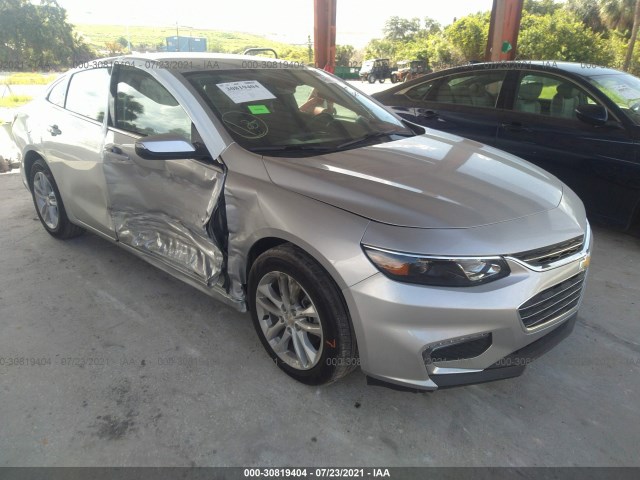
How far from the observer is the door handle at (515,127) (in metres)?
4.44

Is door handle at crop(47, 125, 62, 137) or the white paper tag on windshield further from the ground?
the white paper tag on windshield

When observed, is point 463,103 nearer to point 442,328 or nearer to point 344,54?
point 442,328

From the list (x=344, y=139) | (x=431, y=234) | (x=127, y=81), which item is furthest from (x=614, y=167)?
(x=127, y=81)

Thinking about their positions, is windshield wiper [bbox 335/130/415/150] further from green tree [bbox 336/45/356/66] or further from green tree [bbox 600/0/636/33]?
green tree [bbox 336/45/356/66]

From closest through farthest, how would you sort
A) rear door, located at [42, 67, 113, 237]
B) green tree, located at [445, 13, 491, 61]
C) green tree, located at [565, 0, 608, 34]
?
1. rear door, located at [42, 67, 113, 237]
2. green tree, located at [445, 13, 491, 61]
3. green tree, located at [565, 0, 608, 34]

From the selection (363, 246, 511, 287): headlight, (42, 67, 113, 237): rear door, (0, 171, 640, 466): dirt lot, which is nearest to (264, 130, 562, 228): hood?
(363, 246, 511, 287): headlight

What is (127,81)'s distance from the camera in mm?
3059

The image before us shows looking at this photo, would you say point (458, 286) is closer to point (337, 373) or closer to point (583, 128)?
point (337, 373)

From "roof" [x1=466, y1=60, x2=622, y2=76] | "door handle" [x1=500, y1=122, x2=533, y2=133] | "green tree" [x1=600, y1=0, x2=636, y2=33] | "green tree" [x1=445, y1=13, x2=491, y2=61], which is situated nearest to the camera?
"roof" [x1=466, y1=60, x2=622, y2=76]

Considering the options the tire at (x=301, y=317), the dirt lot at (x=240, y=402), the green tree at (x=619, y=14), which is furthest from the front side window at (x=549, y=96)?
the green tree at (x=619, y=14)

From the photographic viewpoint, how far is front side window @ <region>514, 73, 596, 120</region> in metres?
4.21

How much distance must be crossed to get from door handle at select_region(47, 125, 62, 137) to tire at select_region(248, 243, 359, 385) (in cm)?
226

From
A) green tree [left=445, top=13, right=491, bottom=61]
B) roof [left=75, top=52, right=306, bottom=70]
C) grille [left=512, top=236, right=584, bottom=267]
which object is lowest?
grille [left=512, top=236, right=584, bottom=267]

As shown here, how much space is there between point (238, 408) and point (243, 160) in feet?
3.98
